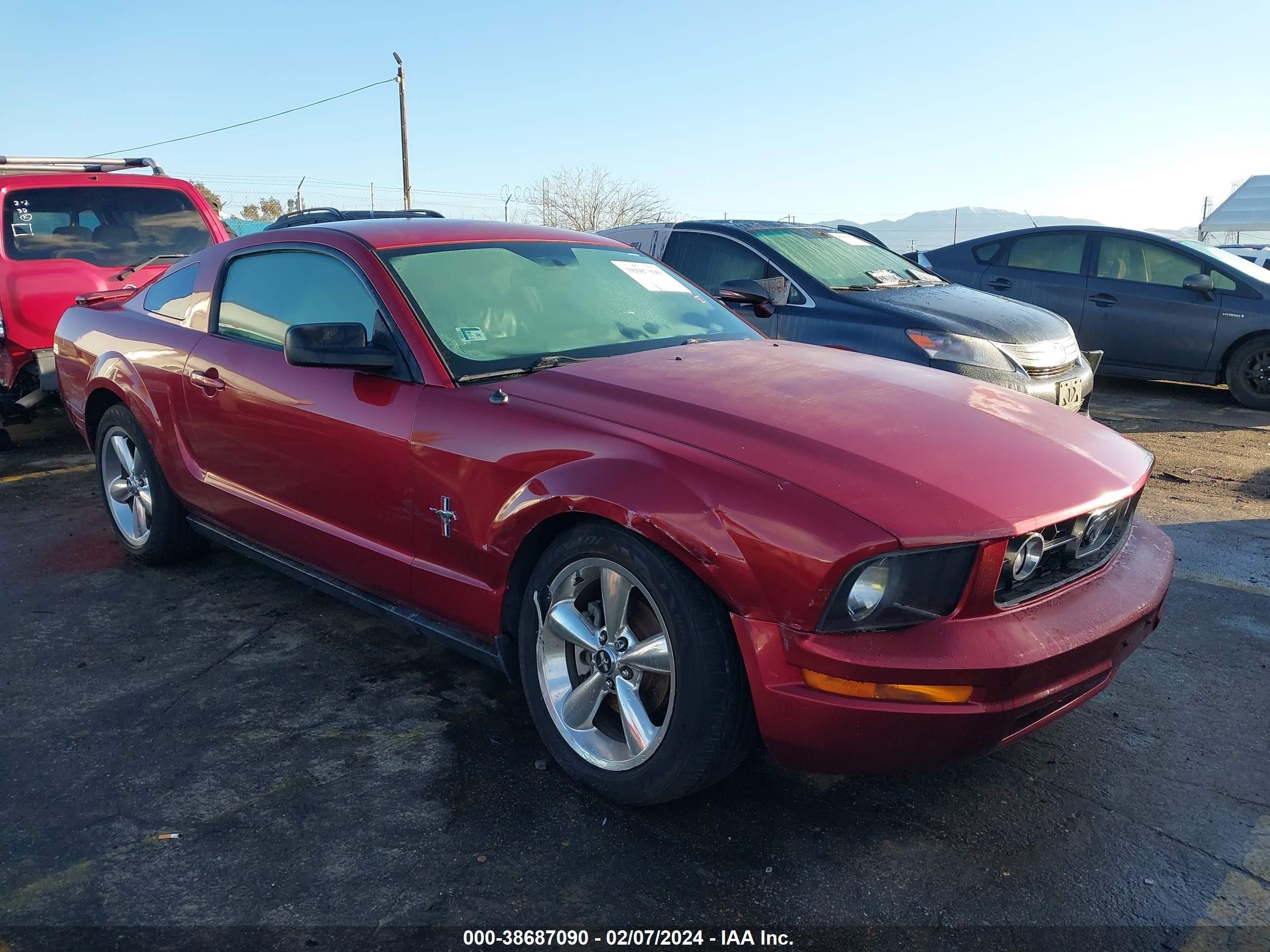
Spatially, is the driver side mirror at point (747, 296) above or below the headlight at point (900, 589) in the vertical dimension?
above

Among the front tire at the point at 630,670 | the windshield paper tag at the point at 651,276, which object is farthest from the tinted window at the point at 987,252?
the front tire at the point at 630,670

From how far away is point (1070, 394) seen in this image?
6129mm

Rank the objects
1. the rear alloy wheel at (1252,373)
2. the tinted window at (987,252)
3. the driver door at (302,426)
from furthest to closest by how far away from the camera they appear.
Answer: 1. the tinted window at (987,252)
2. the rear alloy wheel at (1252,373)
3. the driver door at (302,426)

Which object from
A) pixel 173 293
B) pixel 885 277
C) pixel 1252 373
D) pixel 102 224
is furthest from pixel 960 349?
pixel 102 224

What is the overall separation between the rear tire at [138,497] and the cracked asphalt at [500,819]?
0.63 meters

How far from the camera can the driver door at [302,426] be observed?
3.12 metres

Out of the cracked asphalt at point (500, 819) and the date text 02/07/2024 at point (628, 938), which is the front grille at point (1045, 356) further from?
the date text 02/07/2024 at point (628, 938)

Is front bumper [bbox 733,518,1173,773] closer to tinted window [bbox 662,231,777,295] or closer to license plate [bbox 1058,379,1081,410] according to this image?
license plate [bbox 1058,379,1081,410]

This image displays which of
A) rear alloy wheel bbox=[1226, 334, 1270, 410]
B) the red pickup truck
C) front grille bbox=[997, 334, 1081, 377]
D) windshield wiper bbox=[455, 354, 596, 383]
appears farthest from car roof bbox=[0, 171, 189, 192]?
rear alloy wheel bbox=[1226, 334, 1270, 410]

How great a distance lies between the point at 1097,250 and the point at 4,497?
8.71m

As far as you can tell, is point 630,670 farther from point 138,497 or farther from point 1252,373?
point 1252,373

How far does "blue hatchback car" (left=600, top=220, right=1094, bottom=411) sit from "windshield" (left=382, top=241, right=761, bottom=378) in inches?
50.3

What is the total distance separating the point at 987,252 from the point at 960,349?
424cm

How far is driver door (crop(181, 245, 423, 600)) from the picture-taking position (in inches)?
123
